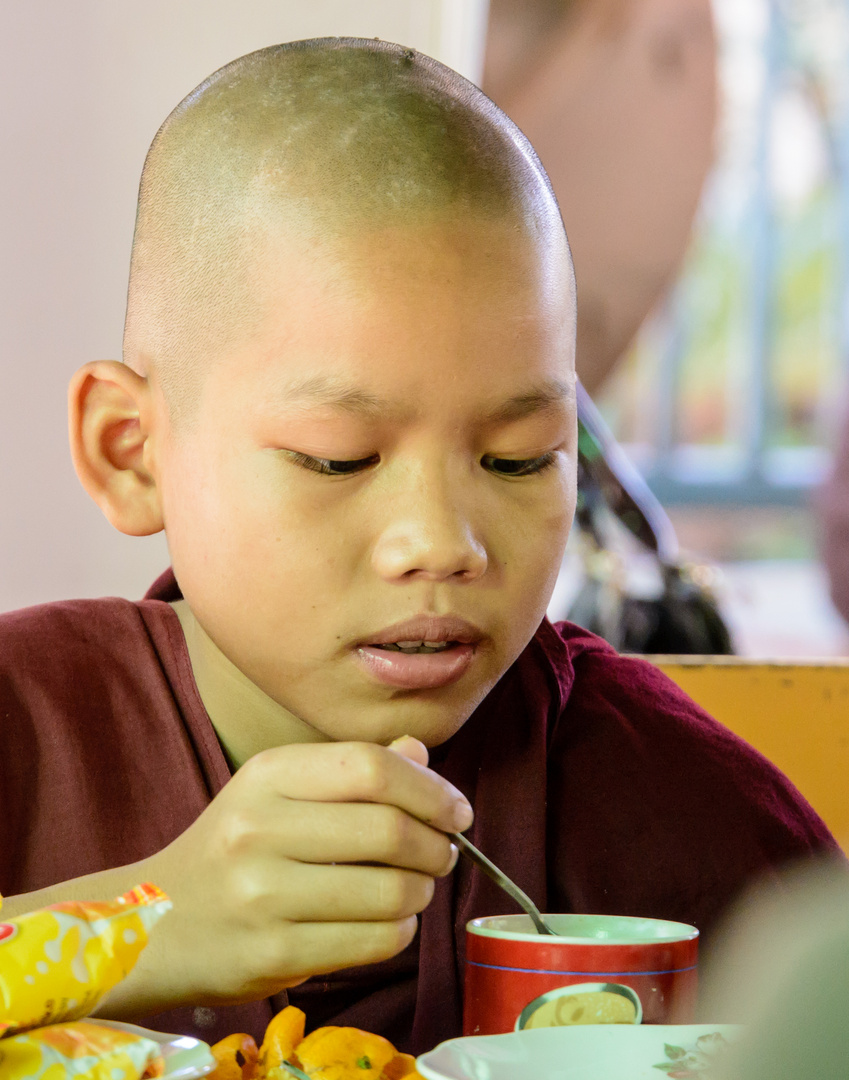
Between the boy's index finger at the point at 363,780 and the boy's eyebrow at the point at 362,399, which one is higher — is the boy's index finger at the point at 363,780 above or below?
below

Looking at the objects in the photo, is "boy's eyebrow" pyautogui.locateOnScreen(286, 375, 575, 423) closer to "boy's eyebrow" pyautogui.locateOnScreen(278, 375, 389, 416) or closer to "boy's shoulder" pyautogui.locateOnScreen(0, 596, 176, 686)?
"boy's eyebrow" pyautogui.locateOnScreen(278, 375, 389, 416)

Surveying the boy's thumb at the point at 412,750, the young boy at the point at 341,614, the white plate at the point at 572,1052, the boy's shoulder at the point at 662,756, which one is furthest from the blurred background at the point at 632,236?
the white plate at the point at 572,1052

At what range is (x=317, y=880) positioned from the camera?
507 millimetres

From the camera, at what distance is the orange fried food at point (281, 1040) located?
47 centimetres

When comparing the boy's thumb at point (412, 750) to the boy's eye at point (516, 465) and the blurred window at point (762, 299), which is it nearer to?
the boy's eye at point (516, 465)

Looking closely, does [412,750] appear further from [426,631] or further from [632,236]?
[632,236]

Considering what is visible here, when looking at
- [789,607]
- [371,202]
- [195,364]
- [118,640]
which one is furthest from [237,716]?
[789,607]

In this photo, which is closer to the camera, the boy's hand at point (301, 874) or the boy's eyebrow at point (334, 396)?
the boy's hand at point (301, 874)

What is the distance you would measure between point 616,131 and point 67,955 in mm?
2749

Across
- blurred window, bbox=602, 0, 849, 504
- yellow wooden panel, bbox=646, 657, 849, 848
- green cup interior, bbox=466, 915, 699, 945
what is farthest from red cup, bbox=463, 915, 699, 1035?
blurred window, bbox=602, 0, 849, 504

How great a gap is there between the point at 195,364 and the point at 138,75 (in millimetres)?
1396

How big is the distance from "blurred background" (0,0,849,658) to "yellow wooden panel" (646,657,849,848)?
403 millimetres

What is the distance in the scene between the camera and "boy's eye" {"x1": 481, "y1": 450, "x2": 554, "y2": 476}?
65 cm

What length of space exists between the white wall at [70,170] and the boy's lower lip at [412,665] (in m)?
1.39
